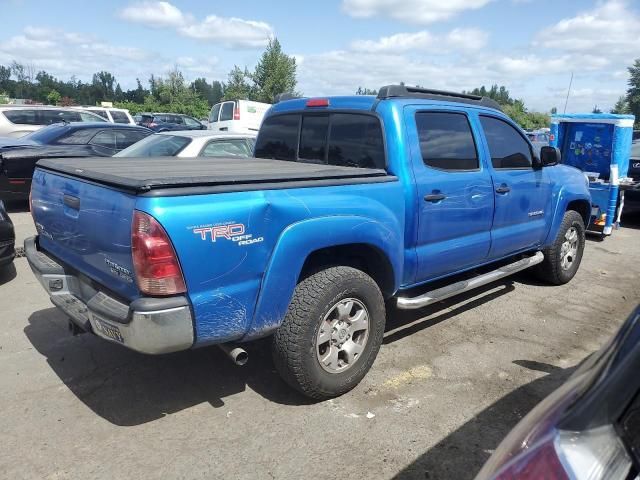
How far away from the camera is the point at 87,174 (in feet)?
9.59

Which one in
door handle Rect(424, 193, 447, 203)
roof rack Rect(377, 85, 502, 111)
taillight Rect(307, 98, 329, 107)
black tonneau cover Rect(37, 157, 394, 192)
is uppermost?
roof rack Rect(377, 85, 502, 111)

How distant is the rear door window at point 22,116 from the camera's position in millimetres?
12078

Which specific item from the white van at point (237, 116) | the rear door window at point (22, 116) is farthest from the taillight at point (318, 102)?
the white van at point (237, 116)

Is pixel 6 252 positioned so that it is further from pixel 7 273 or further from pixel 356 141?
pixel 356 141

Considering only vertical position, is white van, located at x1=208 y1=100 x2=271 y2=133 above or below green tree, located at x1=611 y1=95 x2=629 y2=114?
below

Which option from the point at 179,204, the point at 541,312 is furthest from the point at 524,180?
the point at 179,204

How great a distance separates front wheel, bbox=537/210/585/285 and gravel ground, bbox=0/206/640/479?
36.1 inches

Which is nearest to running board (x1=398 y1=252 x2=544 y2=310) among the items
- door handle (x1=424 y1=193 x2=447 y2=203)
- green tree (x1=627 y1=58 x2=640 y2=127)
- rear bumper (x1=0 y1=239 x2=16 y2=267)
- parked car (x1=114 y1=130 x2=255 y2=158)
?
door handle (x1=424 y1=193 x2=447 y2=203)

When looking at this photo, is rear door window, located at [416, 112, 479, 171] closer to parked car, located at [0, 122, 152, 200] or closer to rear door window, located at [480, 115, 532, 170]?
rear door window, located at [480, 115, 532, 170]

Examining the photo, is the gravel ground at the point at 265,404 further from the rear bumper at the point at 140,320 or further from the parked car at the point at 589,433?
the parked car at the point at 589,433

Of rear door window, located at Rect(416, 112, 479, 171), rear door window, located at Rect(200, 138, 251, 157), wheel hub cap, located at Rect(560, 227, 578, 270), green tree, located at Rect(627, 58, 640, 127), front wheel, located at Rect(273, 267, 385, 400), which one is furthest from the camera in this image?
green tree, located at Rect(627, 58, 640, 127)

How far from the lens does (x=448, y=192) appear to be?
3.95 m

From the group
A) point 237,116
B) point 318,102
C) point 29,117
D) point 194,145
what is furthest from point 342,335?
point 237,116

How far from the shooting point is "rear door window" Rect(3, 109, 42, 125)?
1208cm
